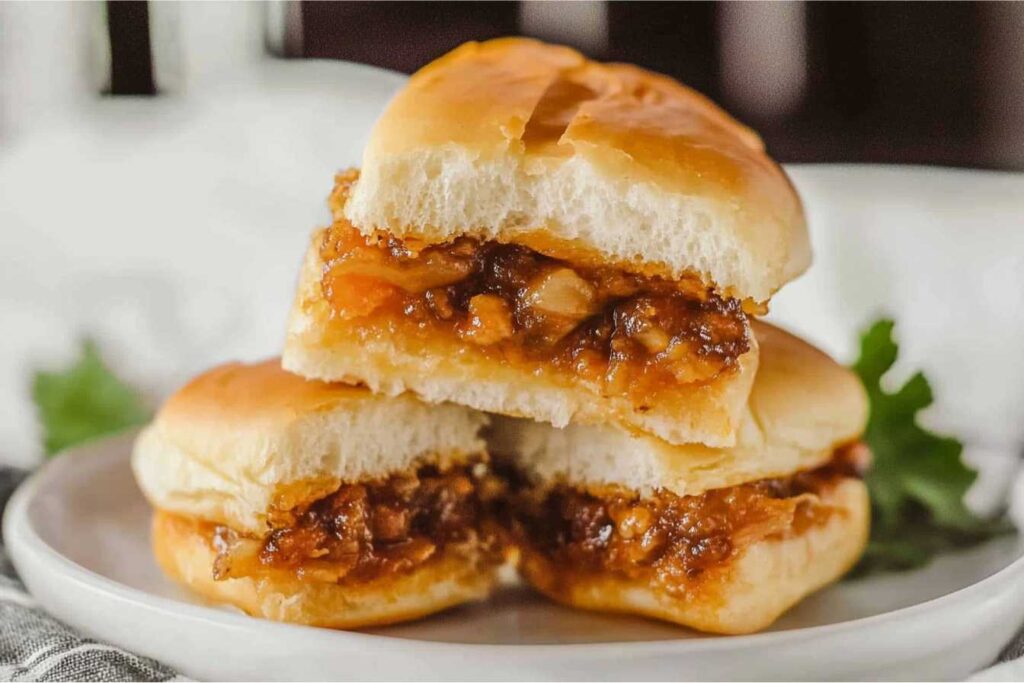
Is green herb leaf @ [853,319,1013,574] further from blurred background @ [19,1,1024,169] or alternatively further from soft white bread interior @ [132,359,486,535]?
blurred background @ [19,1,1024,169]

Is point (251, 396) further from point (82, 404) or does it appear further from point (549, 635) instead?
point (82, 404)

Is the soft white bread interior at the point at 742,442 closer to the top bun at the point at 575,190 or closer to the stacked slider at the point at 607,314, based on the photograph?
the stacked slider at the point at 607,314

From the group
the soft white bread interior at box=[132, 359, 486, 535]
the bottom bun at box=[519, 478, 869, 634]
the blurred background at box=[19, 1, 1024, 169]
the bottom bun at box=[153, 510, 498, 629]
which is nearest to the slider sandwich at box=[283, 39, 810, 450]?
the soft white bread interior at box=[132, 359, 486, 535]

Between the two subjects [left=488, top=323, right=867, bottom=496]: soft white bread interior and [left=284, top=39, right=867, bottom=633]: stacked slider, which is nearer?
[left=284, top=39, right=867, bottom=633]: stacked slider

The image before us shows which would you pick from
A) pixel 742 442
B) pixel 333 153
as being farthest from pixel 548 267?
pixel 333 153

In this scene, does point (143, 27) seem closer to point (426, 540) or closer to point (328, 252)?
point (328, 252)

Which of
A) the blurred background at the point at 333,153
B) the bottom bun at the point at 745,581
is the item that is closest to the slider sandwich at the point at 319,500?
the bottom bun at the point at 745,581

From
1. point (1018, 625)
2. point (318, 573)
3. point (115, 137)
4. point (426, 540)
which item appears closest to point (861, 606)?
point (1018, 625)
